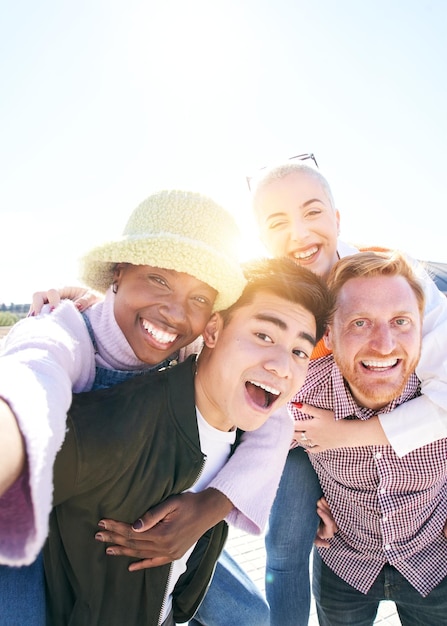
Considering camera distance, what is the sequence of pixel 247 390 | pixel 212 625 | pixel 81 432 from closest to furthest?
pixel 81 432, pixel 247 390, pixel 212 625

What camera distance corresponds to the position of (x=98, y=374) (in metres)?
1.65

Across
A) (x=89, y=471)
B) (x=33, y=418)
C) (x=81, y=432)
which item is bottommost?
(x=89, y=471)

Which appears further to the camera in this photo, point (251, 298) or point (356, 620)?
point (356, 620)

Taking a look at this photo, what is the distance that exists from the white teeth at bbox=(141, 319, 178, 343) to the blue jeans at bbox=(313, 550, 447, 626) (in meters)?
1.84

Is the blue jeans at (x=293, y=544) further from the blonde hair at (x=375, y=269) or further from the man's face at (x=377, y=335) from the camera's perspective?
the blonde hair at (x=375, y=269)

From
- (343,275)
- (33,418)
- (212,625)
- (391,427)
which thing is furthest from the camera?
(343,275)

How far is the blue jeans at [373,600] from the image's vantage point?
7.48 ft

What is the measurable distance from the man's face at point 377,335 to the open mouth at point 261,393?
2.21 ft

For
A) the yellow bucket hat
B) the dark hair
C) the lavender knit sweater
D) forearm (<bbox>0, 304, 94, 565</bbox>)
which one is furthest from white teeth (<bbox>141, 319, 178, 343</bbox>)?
forearm (<bbox>0, 304, 94, 565</bbox>)

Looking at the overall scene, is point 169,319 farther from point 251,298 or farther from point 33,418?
point 33,418

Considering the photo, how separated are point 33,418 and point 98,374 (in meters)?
0.88

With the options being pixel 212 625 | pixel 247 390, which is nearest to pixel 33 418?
pixel 247 390

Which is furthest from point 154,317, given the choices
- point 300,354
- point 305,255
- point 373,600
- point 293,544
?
point 373,600

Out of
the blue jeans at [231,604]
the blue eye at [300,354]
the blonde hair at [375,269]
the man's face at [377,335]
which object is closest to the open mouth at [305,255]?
the blonde hair at [375,269]
